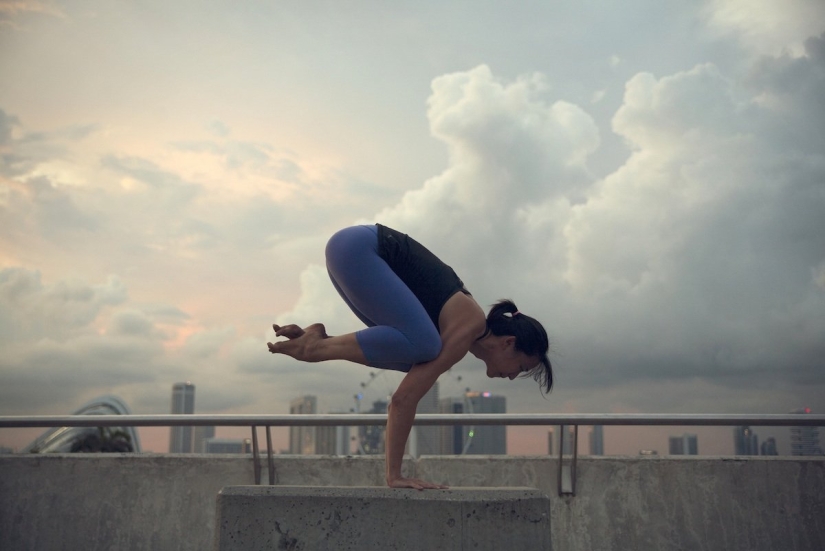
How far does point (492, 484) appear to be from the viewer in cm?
502

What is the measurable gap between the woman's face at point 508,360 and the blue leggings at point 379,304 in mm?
310

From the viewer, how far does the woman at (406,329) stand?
3.23 m

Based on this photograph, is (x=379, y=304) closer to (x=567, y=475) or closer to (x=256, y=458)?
(x=256, y=458)

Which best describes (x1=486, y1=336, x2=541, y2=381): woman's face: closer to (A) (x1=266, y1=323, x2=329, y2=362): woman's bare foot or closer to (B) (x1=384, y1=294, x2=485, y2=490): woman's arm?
(B) (x1=384, y1=294, x2=485, y2=490): woman's arm

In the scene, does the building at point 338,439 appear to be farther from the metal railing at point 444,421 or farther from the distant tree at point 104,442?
the distant tree at point 104,442

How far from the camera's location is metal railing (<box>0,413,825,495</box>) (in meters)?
4.66

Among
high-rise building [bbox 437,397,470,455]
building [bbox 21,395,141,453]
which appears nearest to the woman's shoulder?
building [bbox 21,395,141,453]

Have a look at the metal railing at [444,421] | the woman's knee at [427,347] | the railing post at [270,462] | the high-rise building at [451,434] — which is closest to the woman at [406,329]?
the woman's knee at [427,347]

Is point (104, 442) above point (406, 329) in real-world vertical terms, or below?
below

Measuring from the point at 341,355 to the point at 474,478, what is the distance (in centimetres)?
217

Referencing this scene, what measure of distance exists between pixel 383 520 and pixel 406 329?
804 mm

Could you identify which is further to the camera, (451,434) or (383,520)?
(451,434)

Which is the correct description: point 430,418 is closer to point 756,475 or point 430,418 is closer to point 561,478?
point 561,478

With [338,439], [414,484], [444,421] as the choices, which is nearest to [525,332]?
[414,484]
